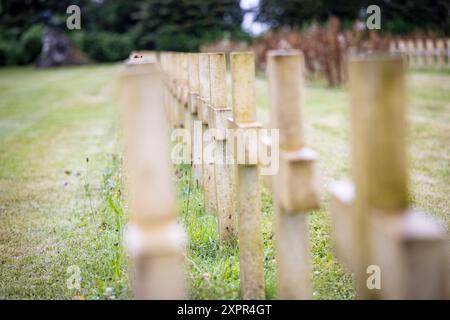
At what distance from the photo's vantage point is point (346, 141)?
729 centimetres

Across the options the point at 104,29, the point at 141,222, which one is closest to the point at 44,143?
the point at 141,222

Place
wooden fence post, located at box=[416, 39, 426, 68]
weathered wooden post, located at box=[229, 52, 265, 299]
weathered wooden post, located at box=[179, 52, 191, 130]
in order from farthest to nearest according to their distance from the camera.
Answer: wooden fence post, located at box=[416, 39, 426, 68], weathered wooden post, located at box=[179, 52, 191, 130], weathered wooden post, located at box=[229, 52, 265, 299]

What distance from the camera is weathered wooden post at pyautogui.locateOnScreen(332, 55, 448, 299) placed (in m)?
1.32

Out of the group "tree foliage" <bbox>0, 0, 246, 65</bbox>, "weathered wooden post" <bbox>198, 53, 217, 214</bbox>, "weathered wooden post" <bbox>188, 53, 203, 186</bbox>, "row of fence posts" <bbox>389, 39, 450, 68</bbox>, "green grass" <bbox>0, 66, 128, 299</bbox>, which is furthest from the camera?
"tree foliage" <bbox>0, 0, 246, 65</bbox>

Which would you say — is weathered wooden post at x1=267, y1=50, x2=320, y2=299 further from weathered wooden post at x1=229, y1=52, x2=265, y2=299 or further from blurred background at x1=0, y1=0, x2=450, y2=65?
blurred background at x1=0, y1=0, x2=450, y2=65

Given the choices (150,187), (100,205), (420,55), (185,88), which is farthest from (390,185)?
(420,55)

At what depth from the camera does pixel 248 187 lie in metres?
2.34

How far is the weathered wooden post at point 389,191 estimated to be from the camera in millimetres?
1316

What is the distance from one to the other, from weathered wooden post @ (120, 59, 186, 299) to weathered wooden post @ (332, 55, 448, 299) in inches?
22.1

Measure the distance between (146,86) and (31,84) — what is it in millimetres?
19586

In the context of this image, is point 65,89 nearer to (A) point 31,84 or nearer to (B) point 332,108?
(A) point 31,84

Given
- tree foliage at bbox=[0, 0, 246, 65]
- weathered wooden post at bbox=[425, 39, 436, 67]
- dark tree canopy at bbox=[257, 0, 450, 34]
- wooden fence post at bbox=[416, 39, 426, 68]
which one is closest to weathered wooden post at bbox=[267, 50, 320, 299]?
weathered wooden post at bbox=[425, 39, 436, 67]

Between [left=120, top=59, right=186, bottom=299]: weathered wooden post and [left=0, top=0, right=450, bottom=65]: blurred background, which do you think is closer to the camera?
[left=120, top=59, right=186, bottom=299]: weathered wooden post

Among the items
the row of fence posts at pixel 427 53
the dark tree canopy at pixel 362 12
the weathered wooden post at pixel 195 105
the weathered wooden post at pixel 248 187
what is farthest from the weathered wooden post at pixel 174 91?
the dark tree canopy at pixel 362 12
